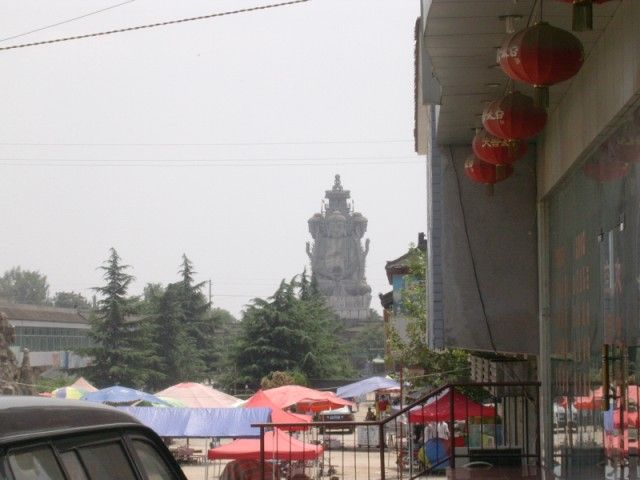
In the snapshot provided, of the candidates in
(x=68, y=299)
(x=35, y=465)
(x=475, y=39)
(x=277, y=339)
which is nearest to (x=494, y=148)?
(x=475, y=39)

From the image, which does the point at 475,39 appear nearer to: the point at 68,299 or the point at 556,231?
the point at 556,231

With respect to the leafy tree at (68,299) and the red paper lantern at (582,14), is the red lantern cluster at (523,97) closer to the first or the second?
the red paper lantern at (582,14)

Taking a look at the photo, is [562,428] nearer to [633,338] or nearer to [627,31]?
[633,338]

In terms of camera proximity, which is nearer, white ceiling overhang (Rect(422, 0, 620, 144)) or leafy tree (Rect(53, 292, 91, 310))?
white ceiling overhang (Rect(422, 0, 620, 144))

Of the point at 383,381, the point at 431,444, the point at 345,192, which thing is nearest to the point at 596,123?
the point at 431,444

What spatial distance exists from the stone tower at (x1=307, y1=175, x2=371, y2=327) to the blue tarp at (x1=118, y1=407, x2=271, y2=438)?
155 metres

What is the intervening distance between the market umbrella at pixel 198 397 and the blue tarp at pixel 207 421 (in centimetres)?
815

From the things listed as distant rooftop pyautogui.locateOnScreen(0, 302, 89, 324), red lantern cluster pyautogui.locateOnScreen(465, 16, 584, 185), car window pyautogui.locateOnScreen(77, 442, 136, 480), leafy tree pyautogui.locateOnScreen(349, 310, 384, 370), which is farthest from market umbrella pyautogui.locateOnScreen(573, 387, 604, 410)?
leafy tree pyautogui.locateOnScreen(349, 310, 384, 370)

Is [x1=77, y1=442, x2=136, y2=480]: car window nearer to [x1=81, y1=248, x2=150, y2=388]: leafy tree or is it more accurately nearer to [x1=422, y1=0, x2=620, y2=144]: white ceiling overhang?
[x1=422, y1=0, x2=620, y2=144]: white ceiling overhang

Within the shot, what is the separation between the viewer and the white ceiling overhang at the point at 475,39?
826 cm

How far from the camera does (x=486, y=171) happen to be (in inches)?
500

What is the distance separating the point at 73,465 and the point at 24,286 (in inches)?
6732

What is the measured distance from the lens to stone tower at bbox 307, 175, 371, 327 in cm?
18538

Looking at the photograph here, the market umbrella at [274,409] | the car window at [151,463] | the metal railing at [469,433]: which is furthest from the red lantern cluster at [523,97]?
the market umbrella at [274,409]
